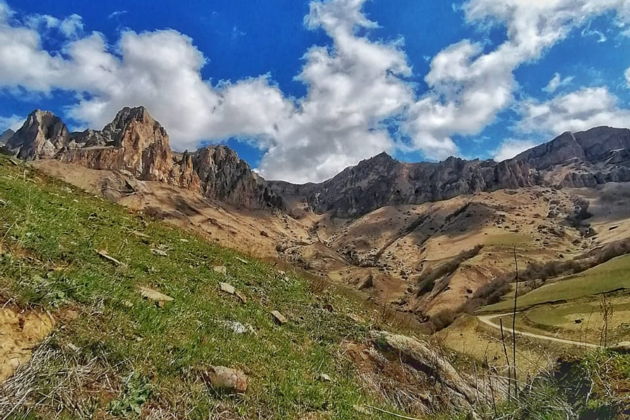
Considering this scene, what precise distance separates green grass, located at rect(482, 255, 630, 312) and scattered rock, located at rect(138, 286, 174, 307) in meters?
82.1

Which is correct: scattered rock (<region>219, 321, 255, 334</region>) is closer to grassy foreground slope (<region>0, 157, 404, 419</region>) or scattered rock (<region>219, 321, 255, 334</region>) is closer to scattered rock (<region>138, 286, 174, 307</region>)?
grassy foreground slope (<region>0, 157, 404, 419</region>)

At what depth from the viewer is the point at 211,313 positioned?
41.2 ft

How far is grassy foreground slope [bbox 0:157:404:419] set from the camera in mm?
7039

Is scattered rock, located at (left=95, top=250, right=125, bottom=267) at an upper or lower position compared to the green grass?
upper

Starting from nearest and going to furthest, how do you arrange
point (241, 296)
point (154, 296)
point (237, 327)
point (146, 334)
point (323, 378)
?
1. point (146, 334)
2. point (154, 296)
3. point (323, 378)
4. point (237, 327)
5. point (241, 296)

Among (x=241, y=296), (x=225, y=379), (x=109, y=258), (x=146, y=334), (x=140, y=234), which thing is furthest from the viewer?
(x=140, y=234)

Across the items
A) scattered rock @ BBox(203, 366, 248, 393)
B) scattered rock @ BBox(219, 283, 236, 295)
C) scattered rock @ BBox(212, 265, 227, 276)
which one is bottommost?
scattered rock @ BBox(203, 366, 248, 393)

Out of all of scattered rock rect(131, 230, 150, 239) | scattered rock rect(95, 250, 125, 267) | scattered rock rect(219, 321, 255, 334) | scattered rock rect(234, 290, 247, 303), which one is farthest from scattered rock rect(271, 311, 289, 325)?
scattered rock rect(131, 230, 150, 239)

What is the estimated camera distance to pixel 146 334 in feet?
29.5

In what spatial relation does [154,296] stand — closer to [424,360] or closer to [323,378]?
[323,378]

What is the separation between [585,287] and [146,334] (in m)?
93.9

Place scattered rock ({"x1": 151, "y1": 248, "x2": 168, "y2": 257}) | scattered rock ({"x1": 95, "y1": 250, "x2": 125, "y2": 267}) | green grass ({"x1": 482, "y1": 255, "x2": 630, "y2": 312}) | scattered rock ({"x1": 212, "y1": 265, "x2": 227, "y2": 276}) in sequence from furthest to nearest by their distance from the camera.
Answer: green grass ({"x1": 482, "y1": 255, "x2": 630, "y2": 312}) → scattered rock ({"x1": 212, "y1": 265, "x2": 227, "y2": 276}) → scattered rock ({"x1": 151, "y1": 248, "x2": 168, "y2": 257}) → scattered rock ({"x1": 95, "y1": 250, "x2": 125, "y2": 267})

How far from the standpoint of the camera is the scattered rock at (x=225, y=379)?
873 cm

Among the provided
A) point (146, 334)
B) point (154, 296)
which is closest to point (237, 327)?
point (154, 296)
